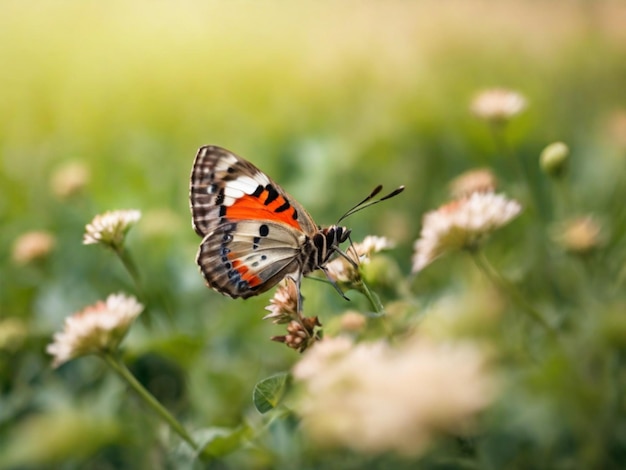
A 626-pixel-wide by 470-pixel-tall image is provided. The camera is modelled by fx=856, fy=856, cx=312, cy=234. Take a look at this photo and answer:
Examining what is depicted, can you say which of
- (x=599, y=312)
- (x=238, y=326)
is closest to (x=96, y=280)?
(x=238, y=326)

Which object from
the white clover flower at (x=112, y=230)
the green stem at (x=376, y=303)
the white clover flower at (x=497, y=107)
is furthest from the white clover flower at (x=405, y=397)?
the white clover flower at (x=497, y=107)

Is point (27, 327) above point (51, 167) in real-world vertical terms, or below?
below

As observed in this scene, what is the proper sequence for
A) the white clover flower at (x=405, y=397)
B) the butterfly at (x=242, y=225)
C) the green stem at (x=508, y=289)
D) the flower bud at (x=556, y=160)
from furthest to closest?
the flower bud at (x=556, y=160), the butterfly at (x=242, y=225), the green stem at (x=508, y=289), the white clover flower at (x=405, y=397)

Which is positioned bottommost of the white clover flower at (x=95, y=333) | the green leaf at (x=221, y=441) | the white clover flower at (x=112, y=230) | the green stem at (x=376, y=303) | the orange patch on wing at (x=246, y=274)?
the green stem at (x=376, y=303)

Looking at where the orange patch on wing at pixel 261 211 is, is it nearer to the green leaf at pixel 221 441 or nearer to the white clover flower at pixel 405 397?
the green leaf at pixel 221 441

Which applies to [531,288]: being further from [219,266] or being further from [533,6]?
[533,6]

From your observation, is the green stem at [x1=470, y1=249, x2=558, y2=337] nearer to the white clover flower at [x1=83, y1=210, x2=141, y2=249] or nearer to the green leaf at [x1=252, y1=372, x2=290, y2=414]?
the green leaf at [x1=252, y1=372, x2=290, y2=414]

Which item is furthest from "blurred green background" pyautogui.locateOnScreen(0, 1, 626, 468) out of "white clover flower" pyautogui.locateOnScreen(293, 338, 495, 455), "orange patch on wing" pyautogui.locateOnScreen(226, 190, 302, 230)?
"white clover flower" pyautogui.locateOnScreen(293, 338, 495, 455)
